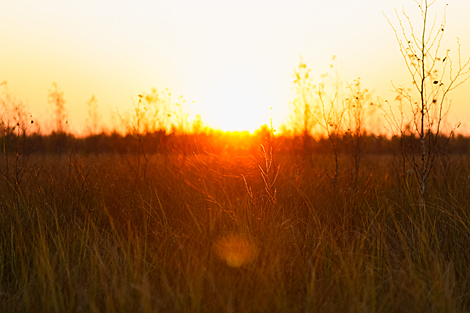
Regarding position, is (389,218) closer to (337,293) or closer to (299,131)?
(337,293)

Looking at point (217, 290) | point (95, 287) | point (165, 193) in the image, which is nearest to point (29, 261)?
point (95, 287)

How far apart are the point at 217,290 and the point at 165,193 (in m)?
2.80

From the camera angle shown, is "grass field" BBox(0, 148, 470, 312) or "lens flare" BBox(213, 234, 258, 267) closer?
"grass field" BBox(0, 148, 470, 312)

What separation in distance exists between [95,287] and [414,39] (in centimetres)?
378

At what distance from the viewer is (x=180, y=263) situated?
236 cm

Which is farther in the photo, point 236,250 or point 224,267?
point 236,250

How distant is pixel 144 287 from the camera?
1916 millimetres

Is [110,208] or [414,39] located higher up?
[414,39]

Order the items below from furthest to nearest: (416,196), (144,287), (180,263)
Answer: (416,196) → (180,263) → (144,287)

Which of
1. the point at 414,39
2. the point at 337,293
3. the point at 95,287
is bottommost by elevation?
the point at 337,293

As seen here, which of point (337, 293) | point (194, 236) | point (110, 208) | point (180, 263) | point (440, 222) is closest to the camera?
point (337, 293)

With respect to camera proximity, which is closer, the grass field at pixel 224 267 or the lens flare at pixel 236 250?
the grass field at pixel 224 267

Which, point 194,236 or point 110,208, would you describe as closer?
point 194,236

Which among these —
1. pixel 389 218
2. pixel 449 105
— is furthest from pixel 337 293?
pixel 449 105
